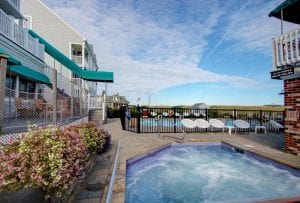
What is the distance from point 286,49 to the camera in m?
6.79

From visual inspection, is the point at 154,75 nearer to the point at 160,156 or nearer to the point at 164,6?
the point at 164,6

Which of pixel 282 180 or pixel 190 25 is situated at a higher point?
pixel 190 25

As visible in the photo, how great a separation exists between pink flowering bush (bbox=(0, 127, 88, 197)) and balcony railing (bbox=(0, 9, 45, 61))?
30.0 ft

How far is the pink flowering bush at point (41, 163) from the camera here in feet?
7.09

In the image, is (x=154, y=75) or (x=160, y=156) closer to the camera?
(x=160, y=156)

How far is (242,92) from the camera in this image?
2952 cm

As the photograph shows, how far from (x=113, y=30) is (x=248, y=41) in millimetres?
11056

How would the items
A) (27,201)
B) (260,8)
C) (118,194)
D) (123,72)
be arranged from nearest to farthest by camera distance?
(27,201) < (118,194) < (260,8) < (123,72)

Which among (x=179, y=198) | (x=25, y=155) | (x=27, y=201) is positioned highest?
(x=25, y=155)

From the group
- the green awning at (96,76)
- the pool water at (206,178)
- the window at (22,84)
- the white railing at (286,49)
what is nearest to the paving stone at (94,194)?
the pool water at (206,178)

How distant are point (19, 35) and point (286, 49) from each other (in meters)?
13.0

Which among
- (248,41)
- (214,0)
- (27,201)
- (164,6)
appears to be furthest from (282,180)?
(248,41)

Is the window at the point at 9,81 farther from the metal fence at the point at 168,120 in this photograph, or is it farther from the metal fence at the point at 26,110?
the metal fence at the point at 168,120

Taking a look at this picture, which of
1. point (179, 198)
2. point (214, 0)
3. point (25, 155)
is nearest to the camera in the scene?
point (25, 155)
